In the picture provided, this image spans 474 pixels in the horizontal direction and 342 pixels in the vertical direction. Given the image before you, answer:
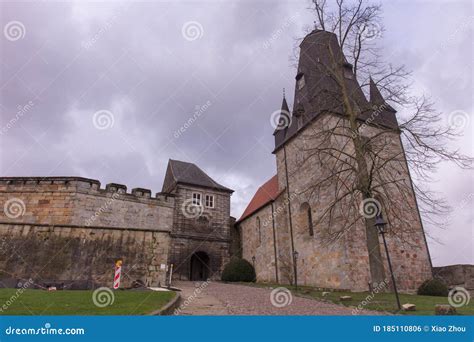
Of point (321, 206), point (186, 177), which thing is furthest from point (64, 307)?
point (186, 177)

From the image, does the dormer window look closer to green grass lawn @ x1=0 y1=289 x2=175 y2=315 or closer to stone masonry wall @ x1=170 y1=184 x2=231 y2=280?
stone masonry wall @ x1=170 y1=184 x2=231 y2=280

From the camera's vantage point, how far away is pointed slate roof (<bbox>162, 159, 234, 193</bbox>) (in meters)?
24.6

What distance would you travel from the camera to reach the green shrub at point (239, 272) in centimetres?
1978

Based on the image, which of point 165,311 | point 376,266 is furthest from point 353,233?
point 165,311

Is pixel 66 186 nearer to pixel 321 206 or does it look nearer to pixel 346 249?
pixel 321 206

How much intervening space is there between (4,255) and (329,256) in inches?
536

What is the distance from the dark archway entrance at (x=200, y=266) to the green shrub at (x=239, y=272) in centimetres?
350

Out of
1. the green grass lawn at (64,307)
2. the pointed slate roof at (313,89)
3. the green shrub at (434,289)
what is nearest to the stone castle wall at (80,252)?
the green grass lawn at (64,307)

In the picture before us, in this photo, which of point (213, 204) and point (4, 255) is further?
point (213, 204)

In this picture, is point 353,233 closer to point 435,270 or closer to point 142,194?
point 435,270

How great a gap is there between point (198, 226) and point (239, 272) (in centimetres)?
515

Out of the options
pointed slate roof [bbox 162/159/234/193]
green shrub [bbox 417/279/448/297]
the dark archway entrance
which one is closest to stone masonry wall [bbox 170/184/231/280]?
pointed slate roof [bbox 162/159/234/193]

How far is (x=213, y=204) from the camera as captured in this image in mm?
24781

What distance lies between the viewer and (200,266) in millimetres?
23656
